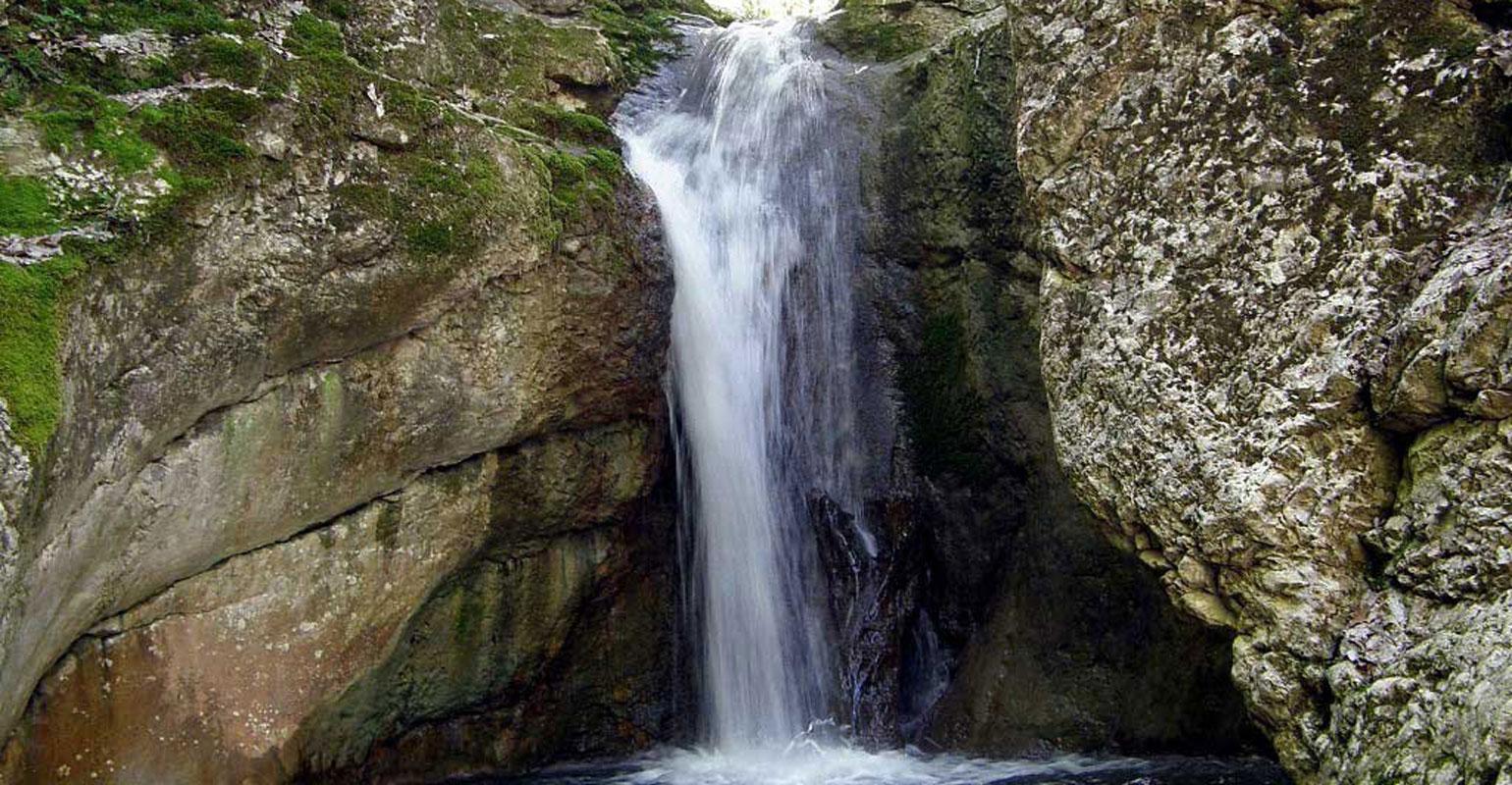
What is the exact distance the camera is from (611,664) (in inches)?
353

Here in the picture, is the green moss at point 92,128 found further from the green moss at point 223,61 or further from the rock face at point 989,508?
the rock face at point 989,508

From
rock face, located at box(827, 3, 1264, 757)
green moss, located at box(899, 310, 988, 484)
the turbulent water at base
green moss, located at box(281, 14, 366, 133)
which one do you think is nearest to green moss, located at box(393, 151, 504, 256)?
green moss, located at box(281, 14, 366, 133)

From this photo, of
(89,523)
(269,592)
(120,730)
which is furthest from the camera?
(269,592)

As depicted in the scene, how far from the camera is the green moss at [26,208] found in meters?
5.49

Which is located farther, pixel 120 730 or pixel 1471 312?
pixel 120 730

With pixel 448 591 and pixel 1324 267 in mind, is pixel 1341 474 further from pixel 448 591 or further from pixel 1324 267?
pixel 448 591

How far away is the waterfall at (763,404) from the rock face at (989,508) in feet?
1.51

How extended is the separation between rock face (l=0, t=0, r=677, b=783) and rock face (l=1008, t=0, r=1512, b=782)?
3651mm

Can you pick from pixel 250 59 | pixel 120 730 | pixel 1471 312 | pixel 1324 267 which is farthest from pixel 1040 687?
pixel 250 59

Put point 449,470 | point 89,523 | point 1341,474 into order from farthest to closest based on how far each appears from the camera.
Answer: point 449,470 < point 89,523 < point 1341,474

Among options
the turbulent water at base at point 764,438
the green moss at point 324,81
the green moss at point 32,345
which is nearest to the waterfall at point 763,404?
the turbulent water at base at point 764,438

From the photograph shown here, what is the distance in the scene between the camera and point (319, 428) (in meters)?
6.90

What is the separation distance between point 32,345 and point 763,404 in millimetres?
5354

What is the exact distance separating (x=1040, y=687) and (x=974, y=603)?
0.92 m
